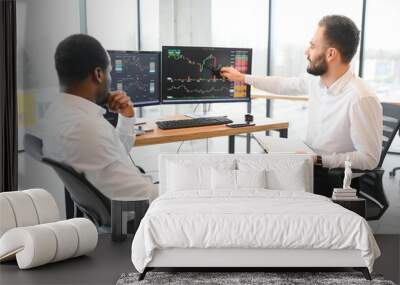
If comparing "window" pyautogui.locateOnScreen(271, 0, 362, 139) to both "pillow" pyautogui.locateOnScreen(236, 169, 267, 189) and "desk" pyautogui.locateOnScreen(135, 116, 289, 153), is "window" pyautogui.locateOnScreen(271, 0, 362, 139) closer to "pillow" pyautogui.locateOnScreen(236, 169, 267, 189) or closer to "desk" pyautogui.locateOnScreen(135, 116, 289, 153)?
"desk" pyautogui.locateOnScreen(135, 116, 289, 153)

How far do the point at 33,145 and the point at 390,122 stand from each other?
2.94 meters

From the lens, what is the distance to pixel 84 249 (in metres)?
4.20

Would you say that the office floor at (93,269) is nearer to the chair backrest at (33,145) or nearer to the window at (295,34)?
the chair backrest at (33,145)

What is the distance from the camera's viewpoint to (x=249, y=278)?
12.5ft

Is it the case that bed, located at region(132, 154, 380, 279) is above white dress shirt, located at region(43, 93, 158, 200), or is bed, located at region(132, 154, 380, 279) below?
below

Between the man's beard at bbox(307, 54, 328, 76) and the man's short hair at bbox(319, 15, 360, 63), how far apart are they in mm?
150

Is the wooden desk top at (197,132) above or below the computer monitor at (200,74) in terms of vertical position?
below

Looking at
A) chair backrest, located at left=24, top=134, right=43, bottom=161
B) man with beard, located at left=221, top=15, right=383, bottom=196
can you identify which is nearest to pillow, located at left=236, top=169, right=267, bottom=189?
man with beard, located at left=221, top=15, right=383, bottom=196

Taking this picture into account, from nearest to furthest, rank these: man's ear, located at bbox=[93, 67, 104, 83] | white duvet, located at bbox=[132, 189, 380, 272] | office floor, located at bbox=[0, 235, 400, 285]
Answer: white duvet, located at bbox=[132, 189, 380, 272] → office floor, located at bbox=[0, 235, 400, 285] → man's ear, located at bbox=[93, 67, 104, 83]

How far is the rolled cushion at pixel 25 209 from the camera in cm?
410

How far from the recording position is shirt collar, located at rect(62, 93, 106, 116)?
4746 millimetres

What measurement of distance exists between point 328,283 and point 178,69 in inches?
82.5

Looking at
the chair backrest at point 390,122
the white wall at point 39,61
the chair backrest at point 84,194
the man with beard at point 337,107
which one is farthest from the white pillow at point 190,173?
the chair backrest at point 390,122

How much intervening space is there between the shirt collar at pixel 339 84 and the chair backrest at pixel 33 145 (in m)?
2.42
